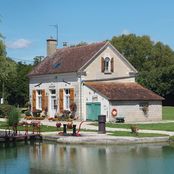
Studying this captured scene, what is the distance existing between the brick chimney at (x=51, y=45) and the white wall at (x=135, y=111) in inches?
556

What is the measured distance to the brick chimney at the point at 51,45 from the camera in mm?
57178

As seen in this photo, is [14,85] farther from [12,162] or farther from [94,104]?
[12,162]

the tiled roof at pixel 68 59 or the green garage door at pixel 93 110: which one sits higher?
the tiled roof at pixel 68 59

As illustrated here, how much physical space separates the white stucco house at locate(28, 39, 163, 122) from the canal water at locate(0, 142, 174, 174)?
16.3 meters

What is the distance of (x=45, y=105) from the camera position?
53406 mm

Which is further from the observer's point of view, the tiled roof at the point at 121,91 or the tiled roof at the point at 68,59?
the tiled roof at the point at 68,59

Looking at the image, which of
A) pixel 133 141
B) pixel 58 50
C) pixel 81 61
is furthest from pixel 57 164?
pixel 58 50

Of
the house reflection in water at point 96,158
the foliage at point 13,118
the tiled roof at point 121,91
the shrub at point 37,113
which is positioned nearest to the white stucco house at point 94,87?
the tiled roof at point 121,91

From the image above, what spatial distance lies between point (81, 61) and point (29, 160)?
1035 inches

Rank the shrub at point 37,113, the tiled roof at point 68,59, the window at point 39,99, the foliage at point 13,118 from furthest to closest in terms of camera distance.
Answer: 1. the window at point 39,99
2. the shrub at point 37,113
3. the tiled roof at point 68,59
4. the foliage at point 13,118

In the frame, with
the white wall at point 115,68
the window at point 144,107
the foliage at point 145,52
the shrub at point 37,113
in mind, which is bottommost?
the shrub at point 37,113

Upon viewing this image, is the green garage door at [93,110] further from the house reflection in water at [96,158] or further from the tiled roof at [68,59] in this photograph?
the house reflection in water at [96,158]

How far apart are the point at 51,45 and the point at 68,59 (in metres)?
6.07

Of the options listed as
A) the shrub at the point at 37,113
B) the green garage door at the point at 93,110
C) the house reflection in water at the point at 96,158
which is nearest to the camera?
the house reflection in water at the point at 96,158
